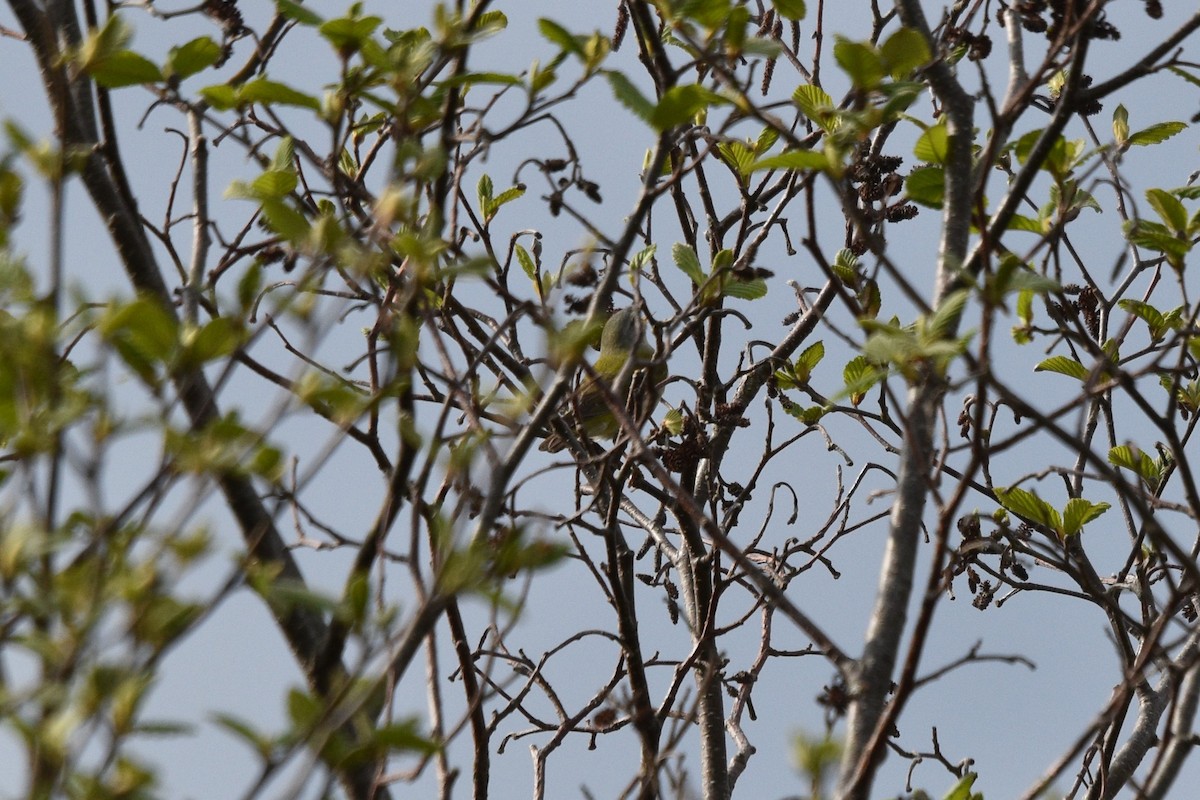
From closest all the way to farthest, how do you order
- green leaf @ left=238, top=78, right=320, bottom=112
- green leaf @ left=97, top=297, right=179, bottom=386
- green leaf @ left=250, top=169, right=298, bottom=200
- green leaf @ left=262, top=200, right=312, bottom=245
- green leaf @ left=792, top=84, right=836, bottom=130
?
green leaf @ left=97, top=297, right=179, bottom=386 < green leaf @ left=262, top=200, right=312, bottom=245 < green leaf @ left=238, top=78, right=320, bottom=112 < green leaf @ left=250, top=169, right=298, bottom=200 < green leaf @ left=792, top=84, right=836, bottom=130

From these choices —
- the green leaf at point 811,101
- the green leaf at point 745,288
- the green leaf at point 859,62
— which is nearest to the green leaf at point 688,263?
the green leaf at point 745,288

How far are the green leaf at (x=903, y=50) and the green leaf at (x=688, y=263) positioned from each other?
1.05 meters

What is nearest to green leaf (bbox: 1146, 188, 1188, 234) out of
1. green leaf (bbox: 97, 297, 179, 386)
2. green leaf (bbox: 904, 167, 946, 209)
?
green leaf (bbox: 904, 167, 946, 209)

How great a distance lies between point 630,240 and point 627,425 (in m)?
0.36

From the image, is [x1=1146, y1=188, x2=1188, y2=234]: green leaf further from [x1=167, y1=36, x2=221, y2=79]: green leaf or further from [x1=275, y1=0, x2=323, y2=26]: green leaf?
[x1=167, y1=36, x2=221, y2=79]: green leaf

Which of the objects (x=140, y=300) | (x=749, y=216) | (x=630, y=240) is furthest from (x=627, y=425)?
(x=749, y=216)

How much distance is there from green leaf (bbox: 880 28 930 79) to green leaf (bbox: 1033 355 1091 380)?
1.43m

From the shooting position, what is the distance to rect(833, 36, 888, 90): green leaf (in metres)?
2.01

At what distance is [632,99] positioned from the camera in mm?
2002

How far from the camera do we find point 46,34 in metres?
2.23

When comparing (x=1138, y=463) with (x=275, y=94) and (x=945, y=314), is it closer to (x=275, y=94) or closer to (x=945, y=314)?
(x=945, y=314)

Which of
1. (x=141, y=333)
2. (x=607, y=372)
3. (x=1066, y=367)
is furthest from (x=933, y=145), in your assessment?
(x=607, y=372)

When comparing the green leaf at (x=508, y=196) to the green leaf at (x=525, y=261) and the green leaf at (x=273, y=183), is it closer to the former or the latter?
the green leaf at (x=525, y=261)

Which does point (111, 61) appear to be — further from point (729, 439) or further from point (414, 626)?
point (729, 439)
